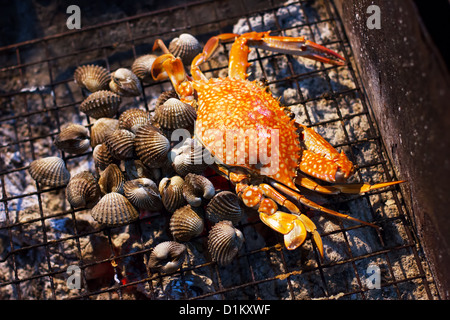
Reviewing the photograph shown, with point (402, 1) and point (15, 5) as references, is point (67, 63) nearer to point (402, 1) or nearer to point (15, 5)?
point (15, 5)

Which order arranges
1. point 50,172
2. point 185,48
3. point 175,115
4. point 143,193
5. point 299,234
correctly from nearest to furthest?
1. point 299,234
2. point 143,193
3. point 175,115
4. point 50,172
5. point 185,48

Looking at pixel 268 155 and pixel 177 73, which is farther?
pixel 177 73

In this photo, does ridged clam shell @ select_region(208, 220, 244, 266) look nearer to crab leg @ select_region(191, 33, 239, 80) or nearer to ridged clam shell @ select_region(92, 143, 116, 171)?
ridged clam shell @ select_region(92, 143, 116, 171)

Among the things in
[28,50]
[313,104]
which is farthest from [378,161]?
[28,50]

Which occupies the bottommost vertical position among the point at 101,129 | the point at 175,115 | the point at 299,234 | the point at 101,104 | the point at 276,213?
the point at 299,234

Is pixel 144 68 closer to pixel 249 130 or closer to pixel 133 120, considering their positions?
pixel 133 120

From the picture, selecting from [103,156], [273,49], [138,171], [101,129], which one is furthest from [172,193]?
[273,49]

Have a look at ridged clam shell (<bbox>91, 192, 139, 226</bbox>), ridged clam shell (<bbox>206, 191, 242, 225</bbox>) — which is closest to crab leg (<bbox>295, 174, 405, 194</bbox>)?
ridged clam shell (<bbox>206, 191, 242, 225</bbox>)

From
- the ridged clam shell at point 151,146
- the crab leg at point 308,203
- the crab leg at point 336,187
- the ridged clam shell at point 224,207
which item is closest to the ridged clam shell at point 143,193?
the ridged clam shell at point 151,146

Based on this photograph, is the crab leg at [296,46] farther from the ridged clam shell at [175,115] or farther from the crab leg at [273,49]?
the ridged clam shell at [175,115]
